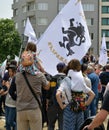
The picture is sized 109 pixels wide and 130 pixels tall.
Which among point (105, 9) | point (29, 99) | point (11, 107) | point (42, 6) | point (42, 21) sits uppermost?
point (42, 6)

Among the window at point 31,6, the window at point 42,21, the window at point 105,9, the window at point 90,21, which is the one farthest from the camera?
the window at point 105,9

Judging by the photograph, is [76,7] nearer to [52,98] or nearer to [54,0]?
[52,98]

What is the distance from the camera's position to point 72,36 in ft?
33.3

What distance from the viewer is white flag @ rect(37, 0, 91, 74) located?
9.42 meters

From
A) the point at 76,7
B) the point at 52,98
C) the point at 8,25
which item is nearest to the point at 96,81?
the point at 76,7

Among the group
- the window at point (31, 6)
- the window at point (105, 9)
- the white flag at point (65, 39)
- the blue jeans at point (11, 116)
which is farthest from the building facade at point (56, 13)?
the blue jeans at point (11, 116)

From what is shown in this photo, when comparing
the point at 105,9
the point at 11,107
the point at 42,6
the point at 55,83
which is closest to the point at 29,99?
the point at 55,83

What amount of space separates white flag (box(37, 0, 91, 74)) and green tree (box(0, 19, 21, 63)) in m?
56.1

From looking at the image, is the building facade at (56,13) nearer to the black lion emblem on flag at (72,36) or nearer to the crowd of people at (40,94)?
the black lion emblem on flag at (72,36)

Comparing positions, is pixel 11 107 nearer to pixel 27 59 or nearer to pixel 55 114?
pixel 55 114

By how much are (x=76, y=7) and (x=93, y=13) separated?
60957 millimetres

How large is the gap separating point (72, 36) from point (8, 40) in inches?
2247

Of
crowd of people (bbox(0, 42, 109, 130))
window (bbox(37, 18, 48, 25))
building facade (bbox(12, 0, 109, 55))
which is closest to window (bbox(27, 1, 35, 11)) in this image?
building facade (bbox(12, 0, 109, 55))

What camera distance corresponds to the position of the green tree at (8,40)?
66562 millimetres
